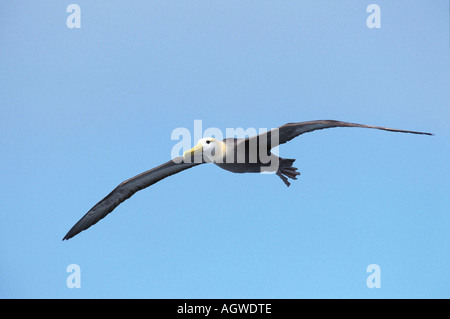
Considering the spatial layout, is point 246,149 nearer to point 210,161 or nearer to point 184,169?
point 210,161

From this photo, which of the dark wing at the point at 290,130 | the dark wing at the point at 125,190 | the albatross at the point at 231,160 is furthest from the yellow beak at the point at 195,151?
the dark wing at the point at 290,130

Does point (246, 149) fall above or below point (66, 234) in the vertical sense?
above

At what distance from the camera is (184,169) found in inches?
411

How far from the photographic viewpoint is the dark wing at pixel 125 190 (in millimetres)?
10039

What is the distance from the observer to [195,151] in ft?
30.0

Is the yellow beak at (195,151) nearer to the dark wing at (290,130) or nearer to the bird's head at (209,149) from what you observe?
the bird's head at (209,149)

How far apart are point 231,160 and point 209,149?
1.64 ft

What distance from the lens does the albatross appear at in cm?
816

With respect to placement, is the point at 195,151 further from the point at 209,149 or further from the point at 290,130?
A: the point at 290,130

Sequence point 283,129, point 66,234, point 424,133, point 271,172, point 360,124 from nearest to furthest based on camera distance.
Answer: point 424,133, point 360,124, point 283,129, point 271,172, point 66,234

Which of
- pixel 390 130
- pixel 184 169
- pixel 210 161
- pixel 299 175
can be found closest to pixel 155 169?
pixel 184 169

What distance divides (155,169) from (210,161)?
144 centimetres

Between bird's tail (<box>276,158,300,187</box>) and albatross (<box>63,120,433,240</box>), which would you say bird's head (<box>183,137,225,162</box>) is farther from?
bird's tail (<box>276,158,300,187</box>)

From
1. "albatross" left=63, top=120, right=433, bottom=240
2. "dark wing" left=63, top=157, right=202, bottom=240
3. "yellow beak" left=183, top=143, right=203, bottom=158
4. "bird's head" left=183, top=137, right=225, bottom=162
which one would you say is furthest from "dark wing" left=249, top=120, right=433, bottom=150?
"dark wing" left=63, top=157, right=202, bottom=240
